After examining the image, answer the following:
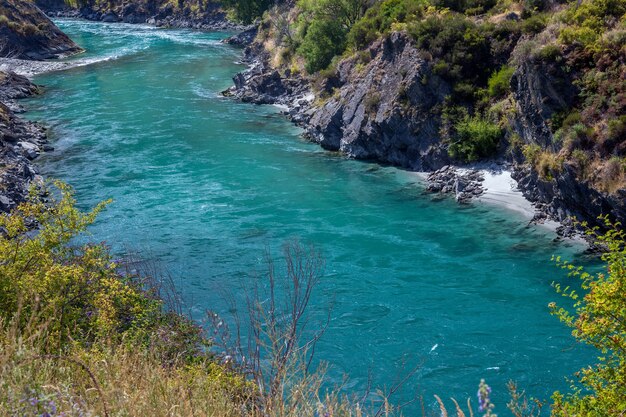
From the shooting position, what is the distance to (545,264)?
87.5ft

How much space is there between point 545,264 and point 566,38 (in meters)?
12.1

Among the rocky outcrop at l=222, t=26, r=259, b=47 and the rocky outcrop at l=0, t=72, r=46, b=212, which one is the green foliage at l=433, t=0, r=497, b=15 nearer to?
the rocky outcrop at l=0, t=72, r=46, b=212

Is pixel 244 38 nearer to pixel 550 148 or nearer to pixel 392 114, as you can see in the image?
pixel 392 114

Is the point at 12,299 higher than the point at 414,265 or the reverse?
higher

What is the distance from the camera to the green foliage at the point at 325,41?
53562 mm

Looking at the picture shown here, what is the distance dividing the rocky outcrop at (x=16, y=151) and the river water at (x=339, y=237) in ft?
4.28

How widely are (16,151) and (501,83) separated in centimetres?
2991

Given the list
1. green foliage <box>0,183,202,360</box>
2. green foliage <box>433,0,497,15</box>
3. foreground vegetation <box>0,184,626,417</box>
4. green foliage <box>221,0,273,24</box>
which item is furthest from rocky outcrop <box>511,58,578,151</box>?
green foliage <box>221,0,273,24</box>

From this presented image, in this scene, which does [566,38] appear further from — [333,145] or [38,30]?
[38,30]

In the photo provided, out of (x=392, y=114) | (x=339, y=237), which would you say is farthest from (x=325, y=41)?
(x=339, y=237)

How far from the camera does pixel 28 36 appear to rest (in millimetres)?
82188

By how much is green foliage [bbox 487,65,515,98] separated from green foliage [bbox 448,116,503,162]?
2.13 metres

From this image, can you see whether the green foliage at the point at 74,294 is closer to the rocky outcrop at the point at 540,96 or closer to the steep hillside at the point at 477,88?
the steep hillside at the point at 477,88

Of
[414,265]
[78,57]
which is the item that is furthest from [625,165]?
[78,57]
